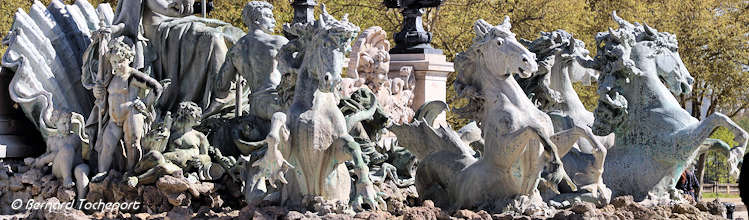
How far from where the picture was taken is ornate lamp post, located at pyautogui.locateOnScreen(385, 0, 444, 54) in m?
12.7

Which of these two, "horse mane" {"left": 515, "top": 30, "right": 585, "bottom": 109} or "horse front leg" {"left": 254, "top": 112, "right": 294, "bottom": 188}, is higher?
"horse mane" {"left": 515, "top": 30, "right": 585, "bottom": 109}

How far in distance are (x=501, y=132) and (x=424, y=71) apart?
13.4 ft

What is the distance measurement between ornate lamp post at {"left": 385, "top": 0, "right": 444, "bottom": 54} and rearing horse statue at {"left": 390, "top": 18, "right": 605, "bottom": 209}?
12.4 ft

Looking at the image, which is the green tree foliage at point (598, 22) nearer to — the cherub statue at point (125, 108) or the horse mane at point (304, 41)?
the cherub statue at point (125, 108)

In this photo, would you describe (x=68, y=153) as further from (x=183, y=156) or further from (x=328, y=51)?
(x=328, y=51)

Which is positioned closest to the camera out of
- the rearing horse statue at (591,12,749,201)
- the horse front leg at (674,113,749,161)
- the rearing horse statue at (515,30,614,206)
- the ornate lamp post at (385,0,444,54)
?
the rearing horse statue at (515,30,614,206)

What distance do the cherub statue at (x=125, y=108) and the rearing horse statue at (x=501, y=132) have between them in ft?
8.48

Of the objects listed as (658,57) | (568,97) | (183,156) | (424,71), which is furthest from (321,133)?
(424,71)

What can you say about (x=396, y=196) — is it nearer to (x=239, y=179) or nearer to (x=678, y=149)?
(x=239, y=179)

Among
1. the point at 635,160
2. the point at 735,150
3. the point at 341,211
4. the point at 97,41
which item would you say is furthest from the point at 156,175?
the point at 735,150

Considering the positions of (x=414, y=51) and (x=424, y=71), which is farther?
(x=414, y=51)

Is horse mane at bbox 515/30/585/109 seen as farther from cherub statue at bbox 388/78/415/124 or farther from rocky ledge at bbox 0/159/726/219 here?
cherub statue at bbox 388/78/415/124

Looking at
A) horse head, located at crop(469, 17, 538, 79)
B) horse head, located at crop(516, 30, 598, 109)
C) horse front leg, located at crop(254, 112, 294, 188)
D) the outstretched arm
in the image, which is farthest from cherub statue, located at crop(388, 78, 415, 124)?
horse front leg, located at crop(254, 112, 294, 188)

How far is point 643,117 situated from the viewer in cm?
984
